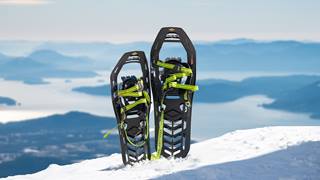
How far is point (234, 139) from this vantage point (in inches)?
571

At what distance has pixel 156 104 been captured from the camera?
1273 cm

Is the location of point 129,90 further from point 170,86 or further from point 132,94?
point 170,86

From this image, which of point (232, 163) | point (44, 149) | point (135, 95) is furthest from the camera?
point (44, 149)

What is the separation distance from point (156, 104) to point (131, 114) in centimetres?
56

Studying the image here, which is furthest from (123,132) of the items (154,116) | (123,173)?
(123,173)

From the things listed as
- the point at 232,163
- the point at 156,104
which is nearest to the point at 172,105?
the point at 156,104

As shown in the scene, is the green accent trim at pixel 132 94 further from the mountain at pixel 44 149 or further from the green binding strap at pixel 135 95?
the mountain at pixel 44 149

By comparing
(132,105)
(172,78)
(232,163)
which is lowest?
(232,163)

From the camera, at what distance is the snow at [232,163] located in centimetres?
1053

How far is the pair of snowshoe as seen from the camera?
12625mm

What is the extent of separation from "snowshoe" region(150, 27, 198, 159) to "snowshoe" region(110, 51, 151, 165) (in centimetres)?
24

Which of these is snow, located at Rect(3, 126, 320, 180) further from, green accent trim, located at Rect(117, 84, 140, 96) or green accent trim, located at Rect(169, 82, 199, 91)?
green accent trim, located at Rect(117, 84, 140, 96)

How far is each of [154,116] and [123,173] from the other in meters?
1.96

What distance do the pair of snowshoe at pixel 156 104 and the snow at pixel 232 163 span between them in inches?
16.4
